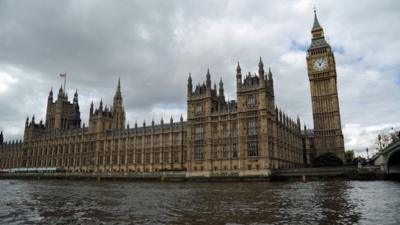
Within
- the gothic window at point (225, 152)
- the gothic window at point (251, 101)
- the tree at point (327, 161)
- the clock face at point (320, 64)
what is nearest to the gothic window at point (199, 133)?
the gothic window at point (225, 152)

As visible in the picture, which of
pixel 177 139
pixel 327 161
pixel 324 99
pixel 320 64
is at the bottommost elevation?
pixel 327 161

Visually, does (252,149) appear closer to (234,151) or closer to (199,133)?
(234,151)

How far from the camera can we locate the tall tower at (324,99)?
4523 inches

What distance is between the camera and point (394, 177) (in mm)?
68750

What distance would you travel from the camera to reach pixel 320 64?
123m

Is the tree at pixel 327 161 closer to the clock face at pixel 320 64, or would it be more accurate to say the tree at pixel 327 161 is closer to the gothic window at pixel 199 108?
the gothic window at pixel 199 108

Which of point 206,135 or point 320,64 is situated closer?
point 206,135

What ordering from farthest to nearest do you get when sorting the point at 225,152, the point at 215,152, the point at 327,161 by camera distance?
the point at 327,161 < the point at 215,152 < the point at 225,152

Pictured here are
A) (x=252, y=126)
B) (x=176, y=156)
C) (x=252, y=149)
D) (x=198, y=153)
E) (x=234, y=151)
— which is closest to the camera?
(x=252, y=149)

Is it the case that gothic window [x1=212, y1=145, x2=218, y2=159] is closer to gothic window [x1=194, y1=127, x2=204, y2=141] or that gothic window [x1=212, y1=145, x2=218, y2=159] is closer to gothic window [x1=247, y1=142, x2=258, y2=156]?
gothic window [x1=194, y1=127, x2=204, y2=141]

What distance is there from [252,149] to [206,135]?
13.7 metres

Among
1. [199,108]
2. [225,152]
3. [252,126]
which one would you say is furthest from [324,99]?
[225,152]

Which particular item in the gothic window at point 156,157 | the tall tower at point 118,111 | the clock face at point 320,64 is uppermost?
the clock face at point 320,64

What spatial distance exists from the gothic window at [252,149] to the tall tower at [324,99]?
43828mm
